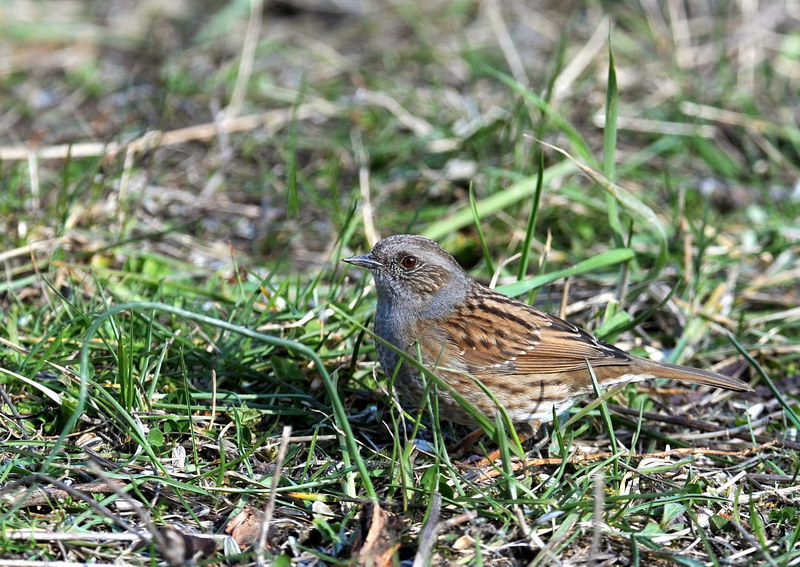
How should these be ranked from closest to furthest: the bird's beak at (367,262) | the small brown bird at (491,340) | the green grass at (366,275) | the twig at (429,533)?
the twig at (429,533) → the green grass at (366,275) → the small brown bird at (491,340) → the bird's beak at (367,262)

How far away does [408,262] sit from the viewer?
475 centimetres

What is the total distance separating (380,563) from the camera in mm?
3455

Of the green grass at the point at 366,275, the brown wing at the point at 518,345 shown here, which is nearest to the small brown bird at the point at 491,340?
the brown wing at the point at 518,345

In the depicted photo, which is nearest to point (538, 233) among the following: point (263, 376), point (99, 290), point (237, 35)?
point (263, 376)

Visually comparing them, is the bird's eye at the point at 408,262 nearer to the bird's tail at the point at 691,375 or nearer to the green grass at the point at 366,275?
the green grass at the point at 366,275

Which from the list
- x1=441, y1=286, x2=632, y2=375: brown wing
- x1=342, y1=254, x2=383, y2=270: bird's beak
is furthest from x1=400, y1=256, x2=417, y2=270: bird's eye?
x1=441, y1=286, x2=632, y2=375: brown wing

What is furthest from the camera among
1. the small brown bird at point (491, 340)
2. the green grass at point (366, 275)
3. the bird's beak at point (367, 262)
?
the bird's beak at point (367, 262)

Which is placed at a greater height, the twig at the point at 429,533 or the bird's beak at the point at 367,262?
the bird's beak at the point at 367,262

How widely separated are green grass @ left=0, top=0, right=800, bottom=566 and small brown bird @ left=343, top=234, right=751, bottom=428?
0.73 ft

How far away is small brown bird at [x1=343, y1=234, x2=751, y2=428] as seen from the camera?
458 cm

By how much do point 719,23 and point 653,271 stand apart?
14.1 ft

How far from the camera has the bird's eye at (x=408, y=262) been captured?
4742 mm

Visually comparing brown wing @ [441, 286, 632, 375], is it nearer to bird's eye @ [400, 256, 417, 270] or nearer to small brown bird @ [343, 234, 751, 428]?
small brown bird @ [343, 234, 751, 428]

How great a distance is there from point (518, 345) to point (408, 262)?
71 centimetres
